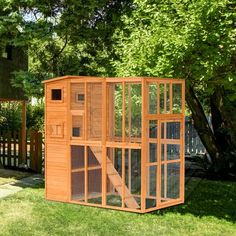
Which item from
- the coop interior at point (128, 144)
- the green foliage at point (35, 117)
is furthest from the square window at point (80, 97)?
the green foliage at point (35, 117)

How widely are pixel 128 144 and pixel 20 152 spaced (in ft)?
24.3

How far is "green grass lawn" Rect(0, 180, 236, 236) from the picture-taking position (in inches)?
349

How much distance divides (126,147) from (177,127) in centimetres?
184

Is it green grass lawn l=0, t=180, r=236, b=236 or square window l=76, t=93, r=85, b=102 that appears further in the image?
square window l=76, t=93, r=85, b=102

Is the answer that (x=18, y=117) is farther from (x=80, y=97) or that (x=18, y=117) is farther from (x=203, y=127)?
(x=80, y=97)

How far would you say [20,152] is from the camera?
1602 centimetres

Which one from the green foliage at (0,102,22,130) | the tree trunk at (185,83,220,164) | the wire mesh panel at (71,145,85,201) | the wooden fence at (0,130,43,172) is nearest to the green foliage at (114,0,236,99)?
the wire mesh panel at (71,145,85,201)

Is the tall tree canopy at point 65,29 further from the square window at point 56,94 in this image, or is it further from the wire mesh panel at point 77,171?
the wire mesh panel at point 77,171

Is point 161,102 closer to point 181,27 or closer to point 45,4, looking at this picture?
point 181,27

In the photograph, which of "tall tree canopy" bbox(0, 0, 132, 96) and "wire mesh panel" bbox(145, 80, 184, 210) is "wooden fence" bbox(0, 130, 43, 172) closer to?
"tall tree canopy" bbox(0, 0, 132, 96)

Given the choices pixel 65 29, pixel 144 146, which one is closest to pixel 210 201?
pixel 144 146

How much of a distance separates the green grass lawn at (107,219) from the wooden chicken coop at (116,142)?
1.03 ft

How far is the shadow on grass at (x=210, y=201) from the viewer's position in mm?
10430

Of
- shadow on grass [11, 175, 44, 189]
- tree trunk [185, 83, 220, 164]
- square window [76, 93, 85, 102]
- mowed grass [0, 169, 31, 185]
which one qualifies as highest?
square window [76, 93, 85, 102]
